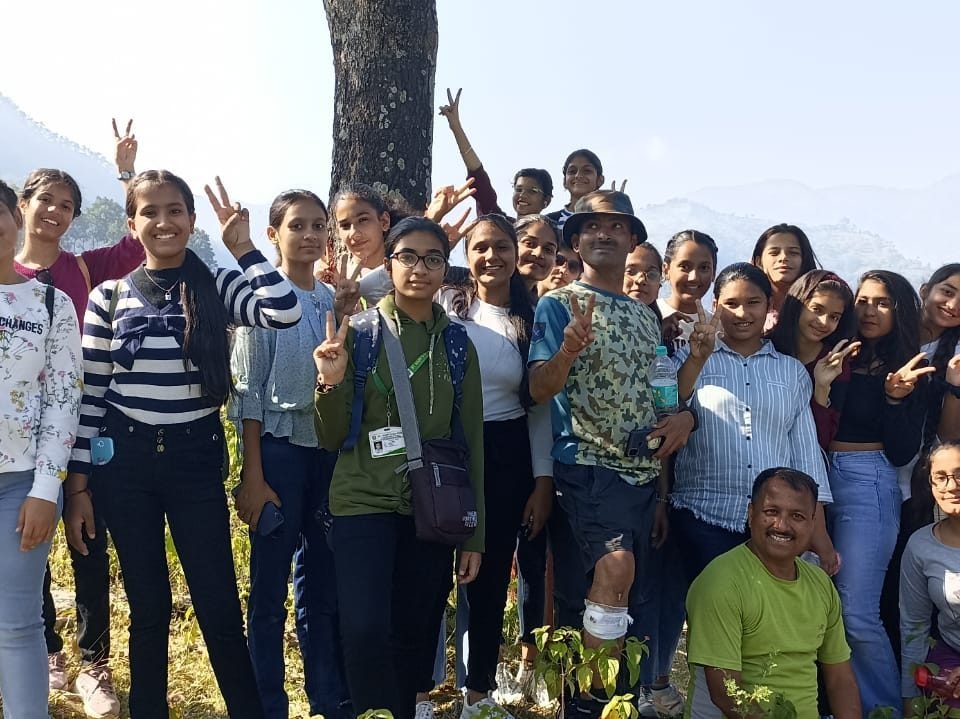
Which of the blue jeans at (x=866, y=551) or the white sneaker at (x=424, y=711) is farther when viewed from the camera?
the blue jeans at (x=866, y=551)

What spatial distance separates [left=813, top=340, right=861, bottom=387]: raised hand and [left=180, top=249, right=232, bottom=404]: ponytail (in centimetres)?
272

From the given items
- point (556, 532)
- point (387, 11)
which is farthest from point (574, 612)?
point (387, 11)

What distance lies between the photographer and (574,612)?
3658 mm

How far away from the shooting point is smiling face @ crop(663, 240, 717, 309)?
458 cm

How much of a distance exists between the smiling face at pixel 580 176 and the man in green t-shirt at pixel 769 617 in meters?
3.82

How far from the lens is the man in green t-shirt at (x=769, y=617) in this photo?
3.45 m

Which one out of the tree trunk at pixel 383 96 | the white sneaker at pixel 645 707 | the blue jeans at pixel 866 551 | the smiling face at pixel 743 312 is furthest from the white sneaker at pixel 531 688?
the tree trunk at pixel 383 96

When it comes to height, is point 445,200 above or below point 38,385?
above

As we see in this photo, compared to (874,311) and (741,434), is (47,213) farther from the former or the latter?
(874,311)

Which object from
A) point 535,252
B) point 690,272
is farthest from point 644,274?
point 535,252

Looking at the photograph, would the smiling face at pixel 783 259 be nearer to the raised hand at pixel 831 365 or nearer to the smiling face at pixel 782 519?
the raised hand at pixel 831 365

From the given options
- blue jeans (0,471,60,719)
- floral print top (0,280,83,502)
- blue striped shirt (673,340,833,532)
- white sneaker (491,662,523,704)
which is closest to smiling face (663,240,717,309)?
blue striped shirt (673,340,833,532)

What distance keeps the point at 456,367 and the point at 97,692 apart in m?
2.32

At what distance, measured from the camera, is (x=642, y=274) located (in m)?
4.67
